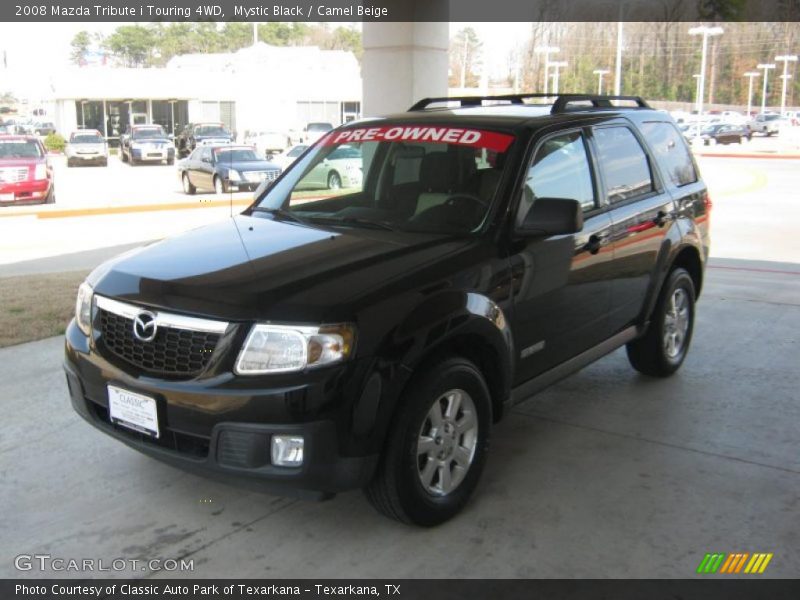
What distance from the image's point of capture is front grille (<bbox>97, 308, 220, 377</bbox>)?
3.25 meters

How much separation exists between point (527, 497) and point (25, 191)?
20.1 m

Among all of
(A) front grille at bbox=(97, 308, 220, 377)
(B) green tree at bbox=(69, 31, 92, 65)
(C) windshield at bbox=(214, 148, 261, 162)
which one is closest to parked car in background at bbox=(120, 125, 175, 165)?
(C) windshield at bbox=(214, 148, 261, 162)

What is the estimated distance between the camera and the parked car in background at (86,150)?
124ft

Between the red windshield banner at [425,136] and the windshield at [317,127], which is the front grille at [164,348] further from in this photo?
the windshield at [317,127]

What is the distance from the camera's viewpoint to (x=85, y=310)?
383 cm

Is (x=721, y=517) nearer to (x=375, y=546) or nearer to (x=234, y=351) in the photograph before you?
(x=375, y=546)

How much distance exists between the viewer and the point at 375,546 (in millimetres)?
3504

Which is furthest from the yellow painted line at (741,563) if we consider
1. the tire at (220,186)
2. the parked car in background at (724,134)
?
the parked car in background at (724,134)

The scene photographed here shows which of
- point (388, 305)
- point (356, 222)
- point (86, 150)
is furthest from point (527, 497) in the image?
point (86, 150)

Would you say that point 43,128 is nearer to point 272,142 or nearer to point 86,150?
point 86,150

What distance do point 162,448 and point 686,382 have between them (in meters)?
3.85

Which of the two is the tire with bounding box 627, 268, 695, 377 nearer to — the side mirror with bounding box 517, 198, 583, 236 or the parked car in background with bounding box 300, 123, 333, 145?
the side mirror with bounding box 517, 198, 583, 236

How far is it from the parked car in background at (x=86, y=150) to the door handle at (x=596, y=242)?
3742cm

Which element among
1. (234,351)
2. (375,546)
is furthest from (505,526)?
(234,351)
